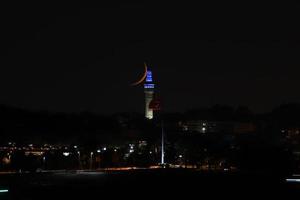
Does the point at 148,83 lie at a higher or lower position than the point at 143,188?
higher

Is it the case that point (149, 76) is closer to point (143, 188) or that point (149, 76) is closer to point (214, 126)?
point (214, 126)

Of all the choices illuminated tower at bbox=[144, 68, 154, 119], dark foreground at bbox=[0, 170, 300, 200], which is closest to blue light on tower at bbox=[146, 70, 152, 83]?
illuminated tower at bbox=[144, 68, 154, 119]

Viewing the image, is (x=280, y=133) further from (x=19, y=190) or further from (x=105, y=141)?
(x=19, y=190)

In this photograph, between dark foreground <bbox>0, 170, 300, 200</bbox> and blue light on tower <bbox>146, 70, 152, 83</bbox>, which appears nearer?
dark foreground <bbox>0, 170, 300, 200</bbox>

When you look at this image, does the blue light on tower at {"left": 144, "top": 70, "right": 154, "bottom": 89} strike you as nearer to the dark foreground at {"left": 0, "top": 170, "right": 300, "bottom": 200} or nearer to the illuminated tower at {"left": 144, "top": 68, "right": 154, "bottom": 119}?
the illuminated tower at {"left": 144, "top": 68, "right": 154, "bottom": 119}

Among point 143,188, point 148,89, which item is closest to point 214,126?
point 148,89

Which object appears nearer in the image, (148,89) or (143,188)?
(143,188)

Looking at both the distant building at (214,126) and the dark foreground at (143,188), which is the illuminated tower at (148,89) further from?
the dark foreground at (143,188)

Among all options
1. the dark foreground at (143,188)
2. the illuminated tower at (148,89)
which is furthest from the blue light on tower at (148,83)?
the dark foreground at (143,188)

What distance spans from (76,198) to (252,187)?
1517 cm

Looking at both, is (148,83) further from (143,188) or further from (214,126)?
(143,188)

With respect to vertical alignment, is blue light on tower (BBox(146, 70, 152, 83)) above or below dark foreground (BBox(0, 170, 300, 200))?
above

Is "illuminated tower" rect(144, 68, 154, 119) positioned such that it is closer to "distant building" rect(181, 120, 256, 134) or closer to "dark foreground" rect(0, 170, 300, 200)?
"distant building" rect(181, 120, 256, 134)

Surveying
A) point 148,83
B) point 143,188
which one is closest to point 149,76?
point 148,83
